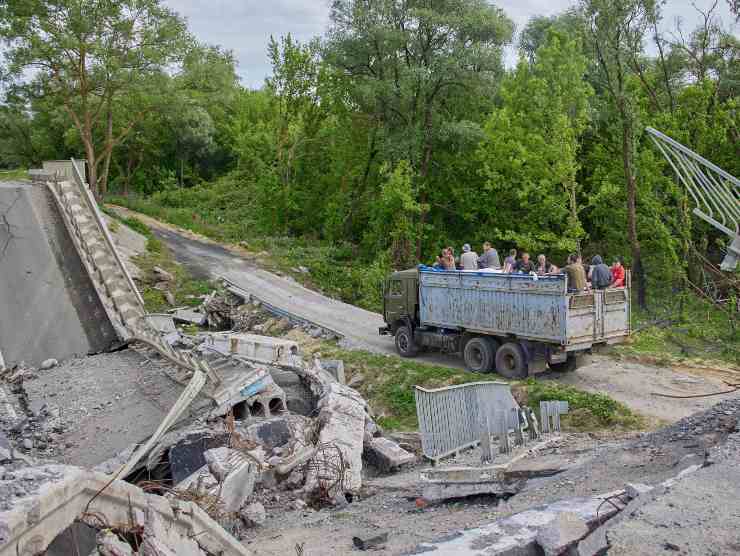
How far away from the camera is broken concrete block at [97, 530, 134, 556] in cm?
491

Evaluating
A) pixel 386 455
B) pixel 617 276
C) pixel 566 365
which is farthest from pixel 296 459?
pixel 617 276

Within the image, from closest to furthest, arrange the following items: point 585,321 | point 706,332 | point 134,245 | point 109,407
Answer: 1. point 109,407
2. point 585,321
3. point 706,332
4. point 134,245

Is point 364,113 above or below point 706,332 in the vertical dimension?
above

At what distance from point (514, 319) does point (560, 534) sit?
918 centimetres

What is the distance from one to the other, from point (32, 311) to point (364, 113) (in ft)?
61.0

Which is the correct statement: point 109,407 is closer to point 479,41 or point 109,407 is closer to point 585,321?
point 585,321

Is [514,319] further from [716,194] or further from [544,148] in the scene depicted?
[544,148]

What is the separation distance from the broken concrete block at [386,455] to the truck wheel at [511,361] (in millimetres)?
4038

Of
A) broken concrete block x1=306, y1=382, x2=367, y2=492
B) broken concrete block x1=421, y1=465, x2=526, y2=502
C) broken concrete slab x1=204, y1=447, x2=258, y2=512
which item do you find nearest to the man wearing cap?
broken concrete block x1=306, y1=382, x2=367, y2=492

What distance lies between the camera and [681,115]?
77.9 feet

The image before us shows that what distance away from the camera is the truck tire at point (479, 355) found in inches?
575

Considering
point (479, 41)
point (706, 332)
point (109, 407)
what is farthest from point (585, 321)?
point (479, 41)

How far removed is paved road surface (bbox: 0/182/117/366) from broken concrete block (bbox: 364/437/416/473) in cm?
698

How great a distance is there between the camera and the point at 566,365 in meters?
14.4
